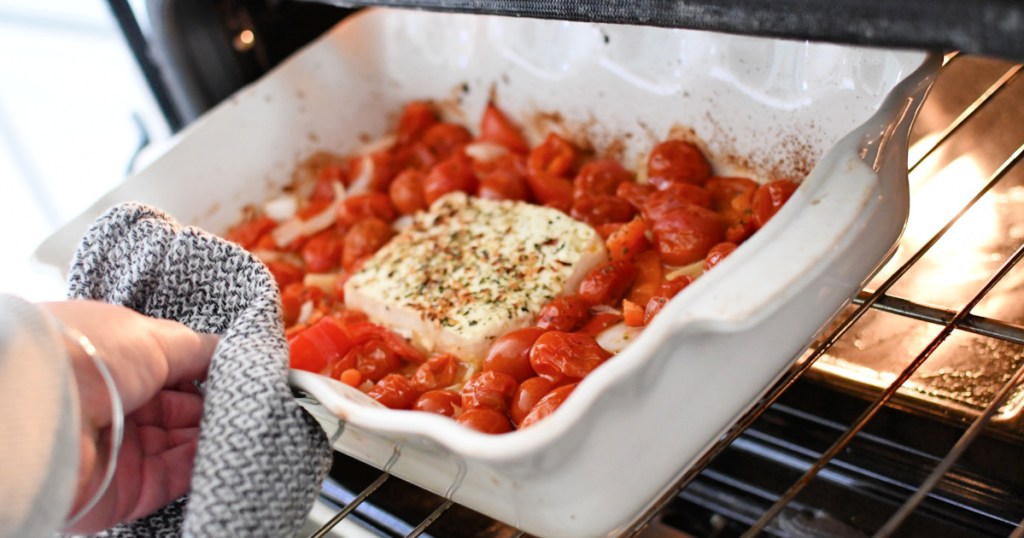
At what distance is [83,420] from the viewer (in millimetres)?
670

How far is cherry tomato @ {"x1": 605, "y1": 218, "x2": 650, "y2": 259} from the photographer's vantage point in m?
1.14

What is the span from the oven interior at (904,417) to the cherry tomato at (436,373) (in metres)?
0.12

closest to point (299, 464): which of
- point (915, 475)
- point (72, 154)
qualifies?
point (915, 475)

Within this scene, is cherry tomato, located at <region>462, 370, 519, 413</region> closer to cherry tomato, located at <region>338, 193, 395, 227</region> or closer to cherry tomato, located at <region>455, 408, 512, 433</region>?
cherry tomato, located at <region>455, 408, 512, 433</region>

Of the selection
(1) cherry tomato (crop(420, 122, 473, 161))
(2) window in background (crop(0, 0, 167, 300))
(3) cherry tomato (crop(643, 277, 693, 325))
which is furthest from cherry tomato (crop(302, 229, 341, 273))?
(2) window in background (crop(0, 0, 167, 300))

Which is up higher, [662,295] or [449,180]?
[449,180]

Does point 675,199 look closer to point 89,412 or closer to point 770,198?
point 770,198

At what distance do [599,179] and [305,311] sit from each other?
17.8 inches

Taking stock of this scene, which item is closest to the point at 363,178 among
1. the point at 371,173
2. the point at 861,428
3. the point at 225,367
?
the point at 371,173

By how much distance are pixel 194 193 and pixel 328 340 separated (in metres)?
0.45

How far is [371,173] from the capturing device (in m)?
1.47

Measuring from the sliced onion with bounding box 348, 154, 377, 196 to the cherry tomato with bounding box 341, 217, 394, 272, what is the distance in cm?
9

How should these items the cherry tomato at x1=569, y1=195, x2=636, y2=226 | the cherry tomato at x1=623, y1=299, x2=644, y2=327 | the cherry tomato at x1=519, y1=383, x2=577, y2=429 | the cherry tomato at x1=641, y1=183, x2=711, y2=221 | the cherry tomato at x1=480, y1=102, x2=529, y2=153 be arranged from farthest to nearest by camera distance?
1. the cherry tomato at x1=480, y1=102, x2=529, y2=153
2. the cherry tomato at x1=569, y1=195, x2=636, y2=226
3. the cherry tomato at x1=641, y1=183, x2=711, y2=221
4. the cherry tomato at x1=623, y1=299, x2=644, y2=327
5. the cherry tomato at x1=519, y1=383, x2=577, y2=429

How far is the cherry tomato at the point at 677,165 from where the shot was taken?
1.19m
